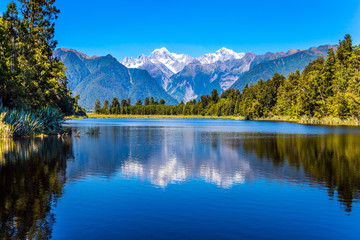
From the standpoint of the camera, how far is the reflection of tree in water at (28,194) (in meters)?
9.64

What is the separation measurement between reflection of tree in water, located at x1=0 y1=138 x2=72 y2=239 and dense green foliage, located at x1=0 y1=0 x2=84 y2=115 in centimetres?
2266

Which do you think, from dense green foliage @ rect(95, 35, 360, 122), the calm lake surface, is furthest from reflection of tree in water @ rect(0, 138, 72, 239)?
dense green foliage @ rect(95, 35, 360, 122)

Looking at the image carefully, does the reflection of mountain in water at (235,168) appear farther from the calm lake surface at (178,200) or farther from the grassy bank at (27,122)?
the grassy bank at (27,122)

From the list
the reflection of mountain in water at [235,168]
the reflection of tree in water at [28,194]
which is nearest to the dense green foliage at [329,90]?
the reflection of mountain in water at [235,168]

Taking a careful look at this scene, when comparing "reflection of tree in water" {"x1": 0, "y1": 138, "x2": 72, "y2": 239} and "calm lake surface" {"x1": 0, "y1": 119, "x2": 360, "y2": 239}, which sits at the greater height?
"reflection of tree in water" {"x1": 0, "y1": 138, "x2": 72, "y2": 239}

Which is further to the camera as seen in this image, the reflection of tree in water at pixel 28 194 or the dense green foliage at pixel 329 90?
the dense green foliage at pixel 329 90

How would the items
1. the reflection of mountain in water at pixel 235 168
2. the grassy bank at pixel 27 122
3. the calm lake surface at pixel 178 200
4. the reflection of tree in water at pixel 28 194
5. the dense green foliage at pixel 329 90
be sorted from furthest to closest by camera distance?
the dense green foliage at pixel 329 90 < the grassy bank at pixel 27 122 < the reflection of mountain in water at pixel 235 168 < the calm lake surface at pixel 178 200 < the reflection of tree in water at pixel 28 194

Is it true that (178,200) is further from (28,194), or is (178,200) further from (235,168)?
(235,168)

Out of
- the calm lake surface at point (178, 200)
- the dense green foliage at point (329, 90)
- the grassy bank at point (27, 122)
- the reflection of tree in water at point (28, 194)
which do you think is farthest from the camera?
the dense green foliage at point (329, 90)

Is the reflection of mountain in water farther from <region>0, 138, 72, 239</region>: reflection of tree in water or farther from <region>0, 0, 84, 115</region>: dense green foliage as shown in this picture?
<region>0, 0, 84, 115</region>: dense green foliage

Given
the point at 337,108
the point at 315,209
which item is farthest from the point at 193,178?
the point at 337,108

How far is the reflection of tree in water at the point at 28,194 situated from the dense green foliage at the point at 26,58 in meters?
22.7

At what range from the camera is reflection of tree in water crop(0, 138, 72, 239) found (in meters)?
9.64

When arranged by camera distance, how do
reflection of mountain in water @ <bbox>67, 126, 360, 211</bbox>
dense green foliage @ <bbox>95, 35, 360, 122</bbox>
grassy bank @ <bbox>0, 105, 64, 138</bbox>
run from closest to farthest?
reflection of mountain in water @ <bbox>67, 126, 360, 211</bbox> → grassy bank @ <bbox>0, 105, 64, 138</bbox> → dense green foliage @ <bbox>95, 35, 360, 122</bbox>
